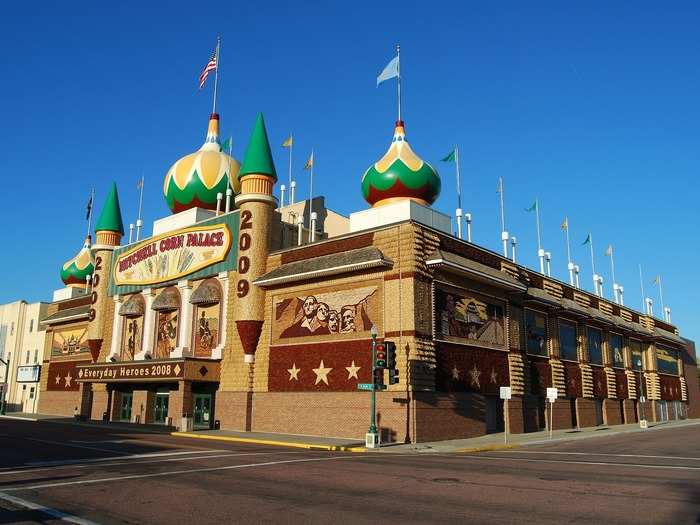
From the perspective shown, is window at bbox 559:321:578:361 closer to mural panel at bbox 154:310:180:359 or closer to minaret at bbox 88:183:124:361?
mural panel at bbox 154:310:180:359

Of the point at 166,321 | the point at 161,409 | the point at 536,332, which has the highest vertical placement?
the point at 166,321

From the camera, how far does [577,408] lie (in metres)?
44.7

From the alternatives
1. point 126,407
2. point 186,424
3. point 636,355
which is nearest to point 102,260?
point 126,407

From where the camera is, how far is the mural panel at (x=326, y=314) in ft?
106

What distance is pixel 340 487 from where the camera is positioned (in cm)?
1377

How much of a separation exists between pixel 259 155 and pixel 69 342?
28.4 meters

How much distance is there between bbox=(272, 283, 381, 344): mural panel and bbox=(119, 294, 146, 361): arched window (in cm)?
1420

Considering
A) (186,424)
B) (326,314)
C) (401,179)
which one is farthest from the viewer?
(401,179)

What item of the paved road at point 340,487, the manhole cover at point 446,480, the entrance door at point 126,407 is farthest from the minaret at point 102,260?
the manhole cover at point 446,480

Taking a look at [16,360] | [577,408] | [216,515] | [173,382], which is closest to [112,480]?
[216,515]

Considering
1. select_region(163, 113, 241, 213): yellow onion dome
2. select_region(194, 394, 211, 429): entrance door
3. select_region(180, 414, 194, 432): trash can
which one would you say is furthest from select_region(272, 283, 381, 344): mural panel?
select_region(163, 113, 241, 213): yellow onion dome

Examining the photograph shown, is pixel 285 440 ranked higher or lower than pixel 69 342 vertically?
lower

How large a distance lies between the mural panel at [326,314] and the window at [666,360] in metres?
40.6

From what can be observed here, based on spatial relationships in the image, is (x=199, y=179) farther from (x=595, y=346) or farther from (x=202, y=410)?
(x=595, y=346)
